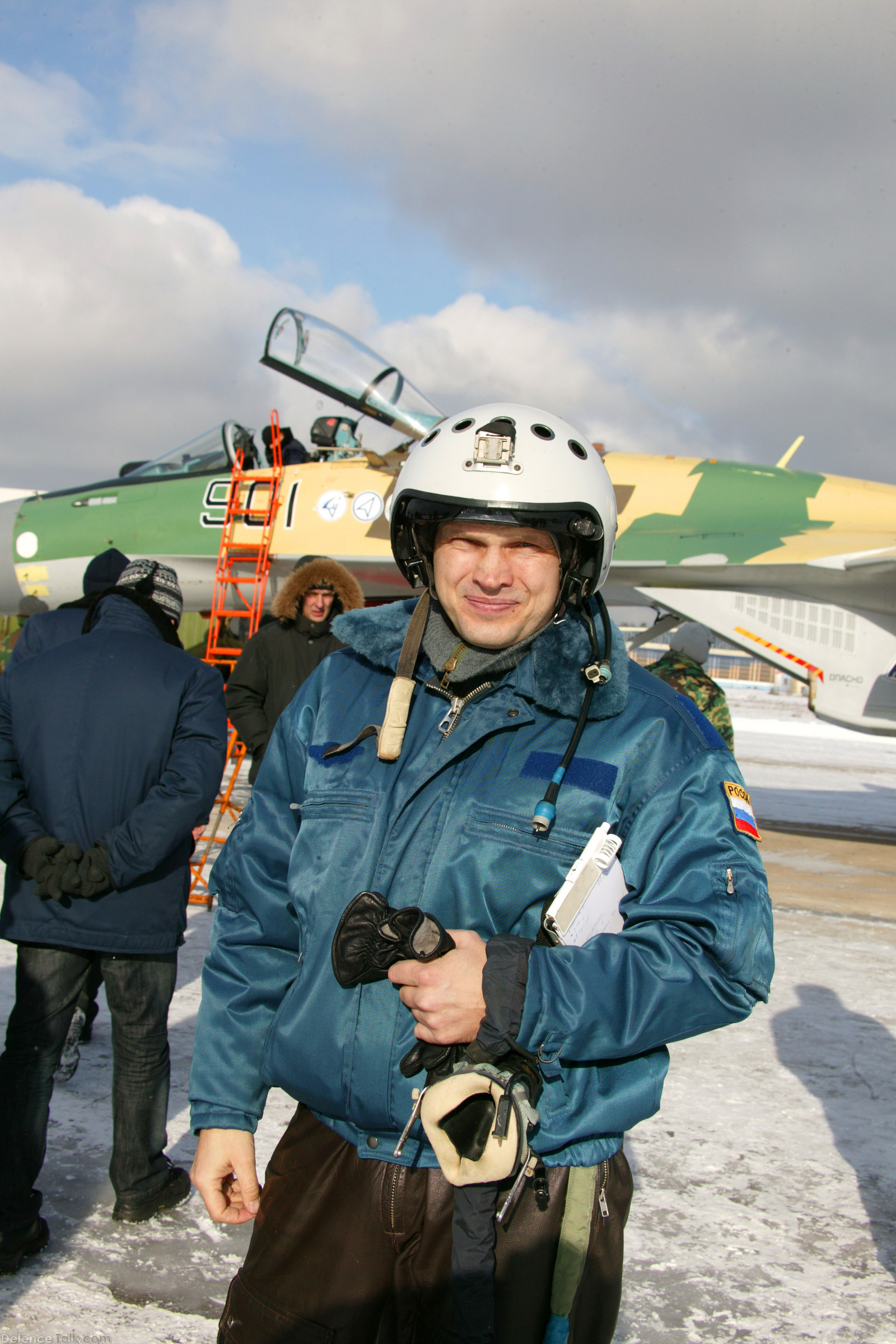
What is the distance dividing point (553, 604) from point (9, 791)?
2086mm

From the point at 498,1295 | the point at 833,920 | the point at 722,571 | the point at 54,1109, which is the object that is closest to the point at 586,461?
the point at 498,1295

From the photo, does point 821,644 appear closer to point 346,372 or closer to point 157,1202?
point 346,372

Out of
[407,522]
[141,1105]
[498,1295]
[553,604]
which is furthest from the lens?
[141,1105]

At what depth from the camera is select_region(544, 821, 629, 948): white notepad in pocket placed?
1.36 metres

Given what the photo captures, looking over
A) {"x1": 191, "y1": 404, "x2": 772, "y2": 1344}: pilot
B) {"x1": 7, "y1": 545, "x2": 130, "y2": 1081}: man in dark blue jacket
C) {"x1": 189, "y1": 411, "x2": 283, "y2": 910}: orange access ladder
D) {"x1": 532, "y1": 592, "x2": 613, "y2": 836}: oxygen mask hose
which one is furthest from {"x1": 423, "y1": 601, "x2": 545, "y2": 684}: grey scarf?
{"x1": 189, "y1": 411, "x2": 283, "y2": 910}: orange access ladder

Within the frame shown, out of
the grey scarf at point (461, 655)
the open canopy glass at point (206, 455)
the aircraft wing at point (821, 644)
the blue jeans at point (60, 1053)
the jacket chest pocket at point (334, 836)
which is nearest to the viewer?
the jacket chest pocket at point (334, 836)

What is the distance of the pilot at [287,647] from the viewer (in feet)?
18.4

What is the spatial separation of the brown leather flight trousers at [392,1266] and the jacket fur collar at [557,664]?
29.9 inches

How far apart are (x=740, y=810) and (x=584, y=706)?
0.30 metres

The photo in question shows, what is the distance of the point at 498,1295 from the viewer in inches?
55.8

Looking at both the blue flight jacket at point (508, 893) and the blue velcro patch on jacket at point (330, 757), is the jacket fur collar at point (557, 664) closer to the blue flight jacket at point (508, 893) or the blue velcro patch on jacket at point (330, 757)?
the blue flight jacket at point (508, 893)

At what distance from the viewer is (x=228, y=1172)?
1614 millimetres

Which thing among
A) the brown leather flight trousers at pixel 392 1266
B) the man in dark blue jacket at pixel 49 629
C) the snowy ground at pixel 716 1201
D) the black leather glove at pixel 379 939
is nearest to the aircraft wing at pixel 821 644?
the snowy ground at pixel 716 1201

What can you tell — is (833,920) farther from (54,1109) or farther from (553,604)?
(553,604)
